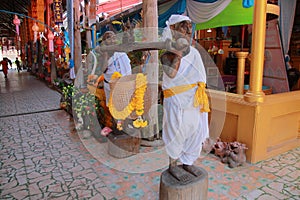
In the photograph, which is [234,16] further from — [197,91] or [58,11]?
[58,11]

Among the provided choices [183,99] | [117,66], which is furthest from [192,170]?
[117,66]

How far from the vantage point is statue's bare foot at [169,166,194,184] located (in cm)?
220

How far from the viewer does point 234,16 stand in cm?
420

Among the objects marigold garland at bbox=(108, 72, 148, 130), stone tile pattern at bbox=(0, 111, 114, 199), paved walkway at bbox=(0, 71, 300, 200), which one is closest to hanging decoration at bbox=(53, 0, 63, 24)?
stone tile pattern at bbox=(0, 111, 114, 199)

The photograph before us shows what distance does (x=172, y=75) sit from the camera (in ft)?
6.43

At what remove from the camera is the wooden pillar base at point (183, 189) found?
2113 millimetres

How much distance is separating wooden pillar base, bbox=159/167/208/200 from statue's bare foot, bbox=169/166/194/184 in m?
0.03

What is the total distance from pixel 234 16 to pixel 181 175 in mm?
3136

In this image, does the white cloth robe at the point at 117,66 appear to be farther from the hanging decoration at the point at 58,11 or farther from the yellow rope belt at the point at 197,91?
the hanging decoration at the point at 58,11

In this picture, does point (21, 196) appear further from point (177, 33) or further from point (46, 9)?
point (46, 9)

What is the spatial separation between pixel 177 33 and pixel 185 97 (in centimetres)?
53

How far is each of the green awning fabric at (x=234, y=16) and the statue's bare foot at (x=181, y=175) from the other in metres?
2.88

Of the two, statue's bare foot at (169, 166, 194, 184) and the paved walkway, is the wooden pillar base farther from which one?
the paved walkway

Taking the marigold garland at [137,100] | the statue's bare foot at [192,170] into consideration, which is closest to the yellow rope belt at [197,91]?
the marigold garland at [137,100]
